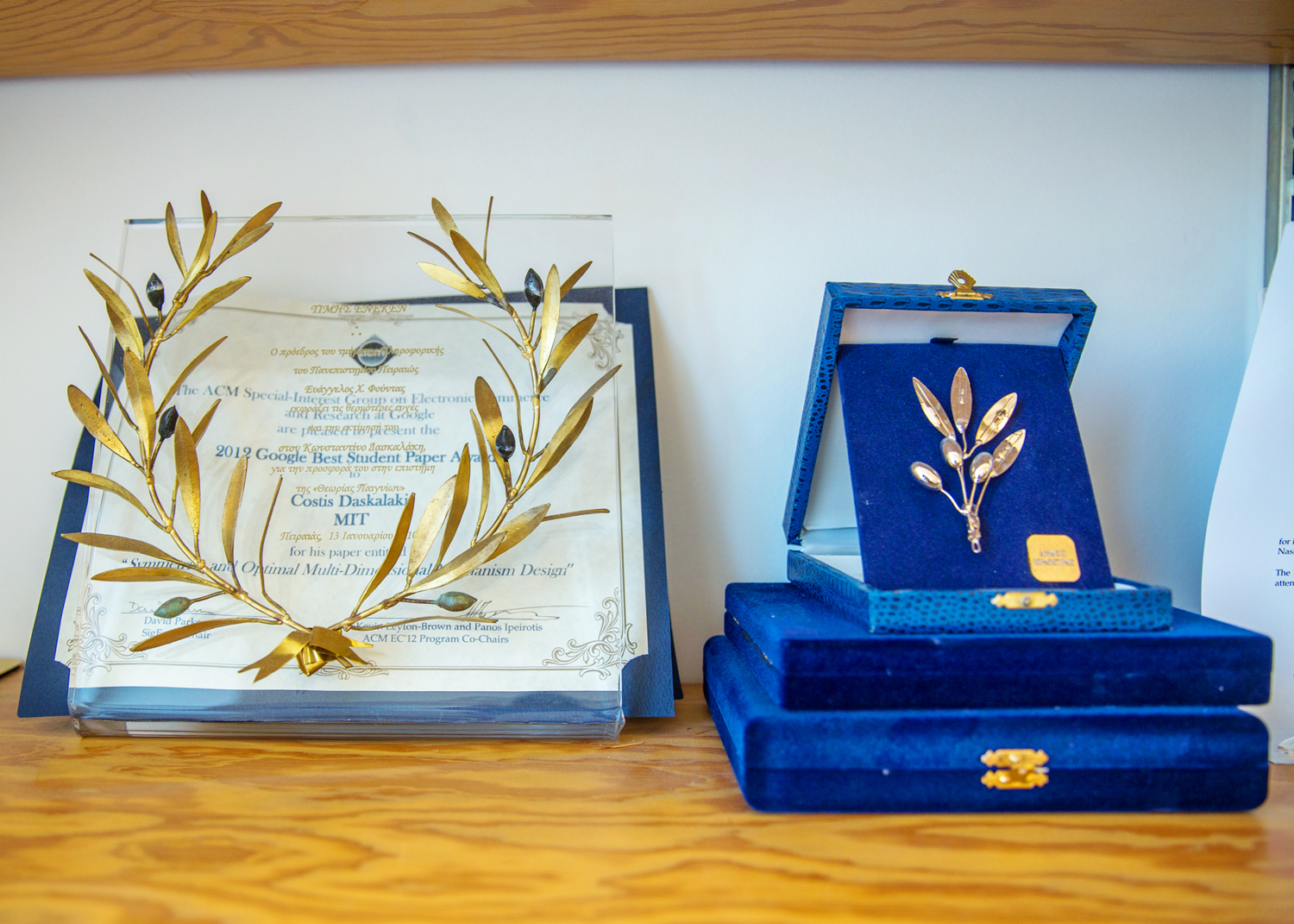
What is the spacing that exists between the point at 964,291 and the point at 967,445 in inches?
5.1

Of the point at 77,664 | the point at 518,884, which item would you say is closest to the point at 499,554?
the point at 518,884

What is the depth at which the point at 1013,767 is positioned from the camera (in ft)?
1.67

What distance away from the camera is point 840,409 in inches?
26.9

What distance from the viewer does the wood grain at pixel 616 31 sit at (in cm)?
70

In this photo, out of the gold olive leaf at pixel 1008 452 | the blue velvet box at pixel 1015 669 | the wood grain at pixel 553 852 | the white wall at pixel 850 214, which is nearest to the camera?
the wood grain at pixel 553 852

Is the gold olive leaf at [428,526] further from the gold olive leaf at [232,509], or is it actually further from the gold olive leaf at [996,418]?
the gold olive leaf at [996,418]

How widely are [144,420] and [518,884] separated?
0.51 meters

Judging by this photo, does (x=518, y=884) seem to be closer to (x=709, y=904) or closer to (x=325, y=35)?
(x=709, y=904)

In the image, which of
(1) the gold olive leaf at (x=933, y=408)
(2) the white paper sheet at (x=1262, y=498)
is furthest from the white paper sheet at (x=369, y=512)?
(2) the white paper sheet at (x=1262, y=498)

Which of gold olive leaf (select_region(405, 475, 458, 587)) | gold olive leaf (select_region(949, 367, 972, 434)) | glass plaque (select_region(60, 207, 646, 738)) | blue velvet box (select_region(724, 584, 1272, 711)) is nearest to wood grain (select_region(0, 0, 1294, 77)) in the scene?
glass plaque (select_region(60, 207, 646, 738))

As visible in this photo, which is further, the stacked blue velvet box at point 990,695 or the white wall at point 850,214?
the white wall at point 850,214

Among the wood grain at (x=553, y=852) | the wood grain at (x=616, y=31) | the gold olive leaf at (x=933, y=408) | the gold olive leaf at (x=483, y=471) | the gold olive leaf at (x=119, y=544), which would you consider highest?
the wood grain at (x=616, y=31)

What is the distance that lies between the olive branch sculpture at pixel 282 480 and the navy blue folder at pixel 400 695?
5 cm

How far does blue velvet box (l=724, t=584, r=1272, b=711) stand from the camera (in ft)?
1.68
